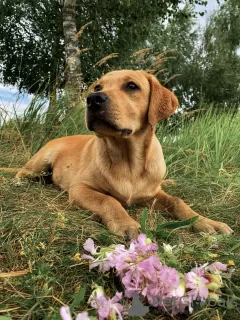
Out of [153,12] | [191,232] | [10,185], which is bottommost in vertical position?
[10,185]

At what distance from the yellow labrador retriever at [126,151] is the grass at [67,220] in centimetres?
14

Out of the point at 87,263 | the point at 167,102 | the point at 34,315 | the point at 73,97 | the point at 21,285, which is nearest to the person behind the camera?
the point at 34,315

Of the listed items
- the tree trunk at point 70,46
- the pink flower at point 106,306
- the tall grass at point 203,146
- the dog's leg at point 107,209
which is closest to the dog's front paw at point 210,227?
the dog's leg at point 107,209

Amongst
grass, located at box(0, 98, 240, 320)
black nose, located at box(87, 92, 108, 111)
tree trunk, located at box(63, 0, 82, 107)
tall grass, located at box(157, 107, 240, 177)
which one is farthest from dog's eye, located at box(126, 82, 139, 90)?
tree trunk, located at box(63, 0, 82, 107)

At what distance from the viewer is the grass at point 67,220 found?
4.56 feet

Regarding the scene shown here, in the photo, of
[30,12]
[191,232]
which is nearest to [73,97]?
[191,232]

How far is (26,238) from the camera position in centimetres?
170

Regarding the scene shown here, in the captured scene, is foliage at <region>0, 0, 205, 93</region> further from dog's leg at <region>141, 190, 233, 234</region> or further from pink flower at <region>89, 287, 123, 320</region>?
pink flower at <region>89, 287, 123, 320</region>

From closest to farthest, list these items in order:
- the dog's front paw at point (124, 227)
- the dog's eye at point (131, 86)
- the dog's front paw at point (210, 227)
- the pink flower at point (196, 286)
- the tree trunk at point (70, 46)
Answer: the pink flower at point (196, 286) < the dog's front paw at point (124, 227) < the dog's front paw at point (210, 227) < the dog's eye at point (131, 86) < the tree trunk at point (70, 46)

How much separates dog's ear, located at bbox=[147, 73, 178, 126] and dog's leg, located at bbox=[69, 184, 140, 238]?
27.1 inches

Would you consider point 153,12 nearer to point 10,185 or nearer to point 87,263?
point 10,185

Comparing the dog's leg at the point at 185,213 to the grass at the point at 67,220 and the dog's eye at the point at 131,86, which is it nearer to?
the grass at the point at 67,220

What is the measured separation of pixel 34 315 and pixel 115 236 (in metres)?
0.77

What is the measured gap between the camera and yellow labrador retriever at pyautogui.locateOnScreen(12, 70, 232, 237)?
93.8 inches
